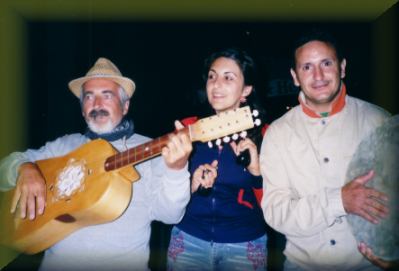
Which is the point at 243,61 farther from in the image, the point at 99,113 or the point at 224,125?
the point at 99,113

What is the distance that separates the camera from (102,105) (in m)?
2.12

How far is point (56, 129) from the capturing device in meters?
2.64

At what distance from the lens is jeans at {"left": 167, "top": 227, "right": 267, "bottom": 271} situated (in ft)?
5.99

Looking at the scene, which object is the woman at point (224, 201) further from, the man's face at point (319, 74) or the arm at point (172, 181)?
the man's face at point (319, 74)

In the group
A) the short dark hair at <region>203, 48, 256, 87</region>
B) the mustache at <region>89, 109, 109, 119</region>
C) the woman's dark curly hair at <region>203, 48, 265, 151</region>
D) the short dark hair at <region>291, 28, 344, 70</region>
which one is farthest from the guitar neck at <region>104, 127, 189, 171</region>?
the short dark hair at <region>291, 28, 344, 70</region>

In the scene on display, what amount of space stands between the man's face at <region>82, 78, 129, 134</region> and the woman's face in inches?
23.2

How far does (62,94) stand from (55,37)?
470 millimetres

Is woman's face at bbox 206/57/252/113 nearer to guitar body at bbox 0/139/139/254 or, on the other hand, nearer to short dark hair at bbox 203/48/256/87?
short dark hair at bbox 203/48/256/87

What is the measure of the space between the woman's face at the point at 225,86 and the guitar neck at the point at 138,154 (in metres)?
0.36

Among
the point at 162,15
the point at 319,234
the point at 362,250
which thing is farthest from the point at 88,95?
the point at 362,250

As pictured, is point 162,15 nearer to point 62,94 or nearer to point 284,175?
point 62,94

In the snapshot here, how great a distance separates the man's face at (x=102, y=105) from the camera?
6.95ft

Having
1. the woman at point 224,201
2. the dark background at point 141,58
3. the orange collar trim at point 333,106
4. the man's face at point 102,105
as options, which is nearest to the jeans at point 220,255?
the woman at point 224,201

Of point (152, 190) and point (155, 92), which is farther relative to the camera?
point (155, 92)
